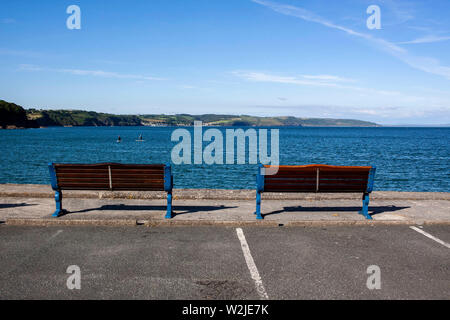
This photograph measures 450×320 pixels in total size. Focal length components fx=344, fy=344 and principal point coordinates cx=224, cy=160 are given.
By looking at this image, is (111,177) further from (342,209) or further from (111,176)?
(342,209)

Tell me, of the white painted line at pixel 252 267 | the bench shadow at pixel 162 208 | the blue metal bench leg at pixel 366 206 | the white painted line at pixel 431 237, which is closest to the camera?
the white painted line at pixel 252 267

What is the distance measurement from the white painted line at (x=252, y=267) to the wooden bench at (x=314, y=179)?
1.12 metres

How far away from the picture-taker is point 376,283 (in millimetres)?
4387

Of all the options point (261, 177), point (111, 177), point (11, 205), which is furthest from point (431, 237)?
point (11, 205)

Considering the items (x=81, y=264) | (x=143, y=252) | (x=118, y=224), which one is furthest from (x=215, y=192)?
(x=81, y=264)

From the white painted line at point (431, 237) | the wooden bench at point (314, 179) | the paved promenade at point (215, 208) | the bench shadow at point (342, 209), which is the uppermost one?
the wooden bench at point (314, 179)

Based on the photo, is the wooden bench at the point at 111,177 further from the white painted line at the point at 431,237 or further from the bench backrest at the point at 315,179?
the white painted line at the point at 431,237

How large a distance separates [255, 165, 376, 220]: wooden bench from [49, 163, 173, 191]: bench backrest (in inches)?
77.9

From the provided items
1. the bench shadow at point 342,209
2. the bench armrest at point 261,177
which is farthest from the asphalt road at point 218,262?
the bench shadow at point 342,209

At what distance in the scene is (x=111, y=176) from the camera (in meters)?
7.02

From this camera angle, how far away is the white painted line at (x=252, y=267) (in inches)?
163

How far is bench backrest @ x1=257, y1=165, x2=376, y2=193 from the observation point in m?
6.99
